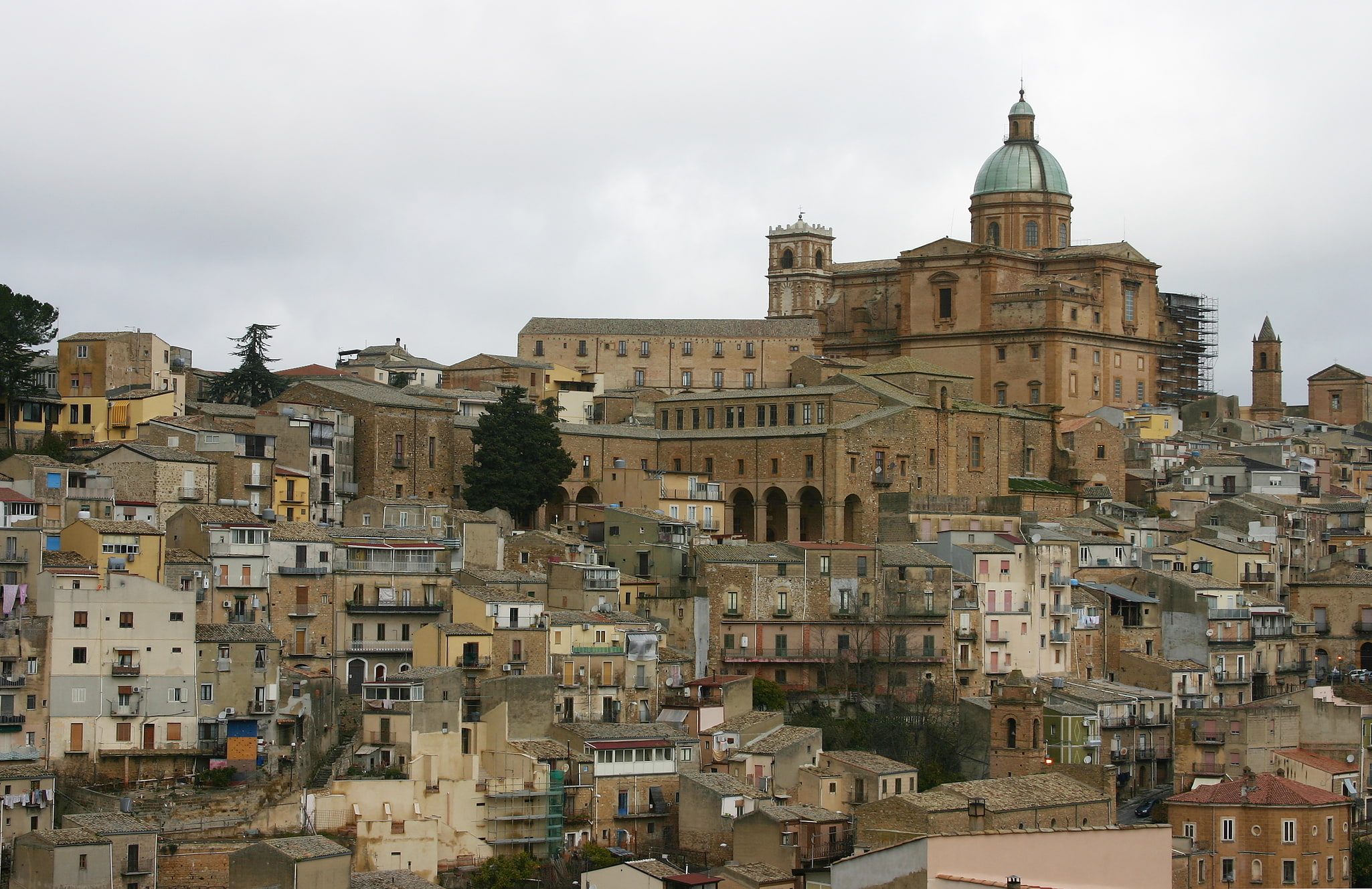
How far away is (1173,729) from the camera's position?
60938 millimetres

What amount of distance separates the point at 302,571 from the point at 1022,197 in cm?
4833

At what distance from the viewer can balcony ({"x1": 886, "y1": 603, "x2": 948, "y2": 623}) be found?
205 ft

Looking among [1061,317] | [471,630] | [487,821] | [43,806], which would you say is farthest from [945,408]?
[43,806]

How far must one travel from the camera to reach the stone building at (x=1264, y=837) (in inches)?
2042

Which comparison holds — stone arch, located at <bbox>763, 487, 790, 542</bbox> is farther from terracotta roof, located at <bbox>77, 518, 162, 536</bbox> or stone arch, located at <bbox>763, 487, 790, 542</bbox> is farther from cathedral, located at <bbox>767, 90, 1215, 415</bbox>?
terracotta roof, located at <bbox>77, 518, 162, 536</bbox>

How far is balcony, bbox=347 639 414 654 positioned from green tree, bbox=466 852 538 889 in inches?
324

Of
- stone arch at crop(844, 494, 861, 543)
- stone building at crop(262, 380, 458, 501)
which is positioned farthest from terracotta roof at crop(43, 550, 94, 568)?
stone arch at crop(844, 494, 861, 543)

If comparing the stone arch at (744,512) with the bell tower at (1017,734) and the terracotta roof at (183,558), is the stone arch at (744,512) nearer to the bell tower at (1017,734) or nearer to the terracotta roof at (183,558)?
the bell tower at (1017,734)

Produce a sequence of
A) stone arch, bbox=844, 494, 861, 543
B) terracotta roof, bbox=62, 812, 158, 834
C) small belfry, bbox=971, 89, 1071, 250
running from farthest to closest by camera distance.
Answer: small belfry, bbox=971, 89, 1071, 250
stone arch, bbox=844, 494, 861, 543
terracotta roof, bbox=62, 812, 158, 834

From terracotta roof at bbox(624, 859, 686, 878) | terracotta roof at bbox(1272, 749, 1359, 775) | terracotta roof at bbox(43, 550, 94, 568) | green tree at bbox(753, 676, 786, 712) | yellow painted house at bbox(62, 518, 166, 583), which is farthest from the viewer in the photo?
green tree at bbox(753, 676, 786, 712)

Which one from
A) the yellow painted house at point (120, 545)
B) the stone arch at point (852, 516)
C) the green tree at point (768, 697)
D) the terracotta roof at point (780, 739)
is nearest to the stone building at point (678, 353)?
the stone arch at point (852, 516)

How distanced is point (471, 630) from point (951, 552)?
15764 mm

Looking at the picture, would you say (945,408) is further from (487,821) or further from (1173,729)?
(487,821)

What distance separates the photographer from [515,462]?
231 feet
